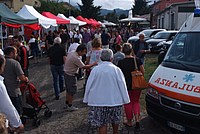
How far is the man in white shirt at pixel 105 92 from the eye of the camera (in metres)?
4.81

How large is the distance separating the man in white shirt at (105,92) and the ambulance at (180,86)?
3.03 feet

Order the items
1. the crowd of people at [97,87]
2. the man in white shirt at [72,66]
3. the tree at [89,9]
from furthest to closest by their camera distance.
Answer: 1. the tree at [89,9]
2. the man in white shirt at [72,66]
3. the crowd of people at [97,87]

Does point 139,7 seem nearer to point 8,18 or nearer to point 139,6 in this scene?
point 139,6

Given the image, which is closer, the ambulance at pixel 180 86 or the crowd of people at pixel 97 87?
the crowd of people at pixel 97 87

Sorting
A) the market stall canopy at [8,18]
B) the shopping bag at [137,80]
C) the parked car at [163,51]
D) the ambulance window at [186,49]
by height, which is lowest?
the shopping bag at [137,80]

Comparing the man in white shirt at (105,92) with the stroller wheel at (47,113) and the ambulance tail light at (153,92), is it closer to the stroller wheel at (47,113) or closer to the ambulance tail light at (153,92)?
the ambulance tail light at (153,92)

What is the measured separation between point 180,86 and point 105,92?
1358 millimetres

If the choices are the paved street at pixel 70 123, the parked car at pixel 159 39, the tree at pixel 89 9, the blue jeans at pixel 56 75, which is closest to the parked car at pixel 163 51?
the paved street at pixel 70 123

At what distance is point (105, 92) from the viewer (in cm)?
481

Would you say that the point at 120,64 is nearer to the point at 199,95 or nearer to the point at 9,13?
the point at 199,95

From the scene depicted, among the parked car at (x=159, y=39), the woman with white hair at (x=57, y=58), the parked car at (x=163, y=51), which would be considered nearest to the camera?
the parked car at (x=163, y=51)

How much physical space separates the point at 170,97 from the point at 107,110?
120 centimetres

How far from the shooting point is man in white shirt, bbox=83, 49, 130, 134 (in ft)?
15.8

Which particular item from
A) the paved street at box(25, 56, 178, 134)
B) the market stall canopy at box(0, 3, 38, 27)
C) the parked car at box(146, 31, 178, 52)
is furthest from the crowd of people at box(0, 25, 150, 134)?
the parked car at box(146, 31, 178, 52)
